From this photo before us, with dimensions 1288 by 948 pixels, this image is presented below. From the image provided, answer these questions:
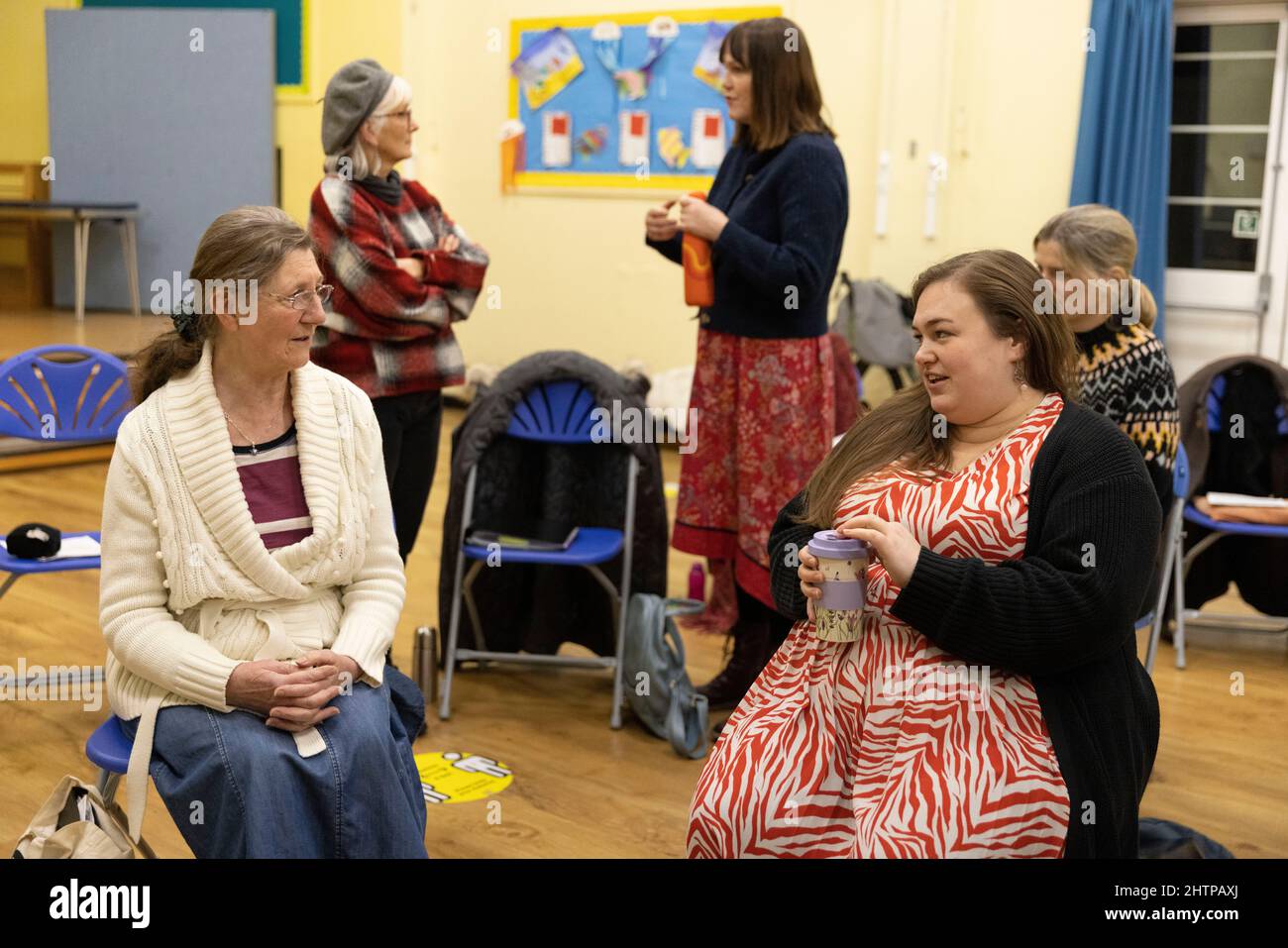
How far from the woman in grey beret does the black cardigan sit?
160 centimetres

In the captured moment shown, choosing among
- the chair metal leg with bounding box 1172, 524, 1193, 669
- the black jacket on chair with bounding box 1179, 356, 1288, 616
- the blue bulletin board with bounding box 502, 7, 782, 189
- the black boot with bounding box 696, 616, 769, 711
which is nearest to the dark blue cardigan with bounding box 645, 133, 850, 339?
the black boot with bounding box 696, 616, 769, 711

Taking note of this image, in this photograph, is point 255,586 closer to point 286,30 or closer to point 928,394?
point 928,394

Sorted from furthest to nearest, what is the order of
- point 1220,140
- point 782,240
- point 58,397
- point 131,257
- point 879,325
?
1. point 131,257
2. point 879,325
3. point 1220,140
4. point 58,397
5. point 782,240

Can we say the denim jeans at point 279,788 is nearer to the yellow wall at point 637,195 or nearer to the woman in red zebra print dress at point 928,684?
the woman in red zebra print dress at point 928,684

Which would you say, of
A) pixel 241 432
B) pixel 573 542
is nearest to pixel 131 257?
pixel 573 542

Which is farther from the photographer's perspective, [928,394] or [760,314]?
[760,314]

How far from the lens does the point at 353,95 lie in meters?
3.02

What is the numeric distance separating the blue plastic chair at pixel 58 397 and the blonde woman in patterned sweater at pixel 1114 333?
2293 millimetres

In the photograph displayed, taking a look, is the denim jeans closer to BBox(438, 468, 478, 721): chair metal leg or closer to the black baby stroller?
BBox(438, 468, 478, 721): chair metal leg

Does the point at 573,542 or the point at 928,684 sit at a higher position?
the point at 928,684

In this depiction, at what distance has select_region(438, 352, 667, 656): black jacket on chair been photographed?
140 inches

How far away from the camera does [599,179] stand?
7801 millimetres

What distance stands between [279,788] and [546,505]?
6.16 feet

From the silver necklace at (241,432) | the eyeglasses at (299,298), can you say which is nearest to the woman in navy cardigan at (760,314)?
the eyeglasses at (299,298)
